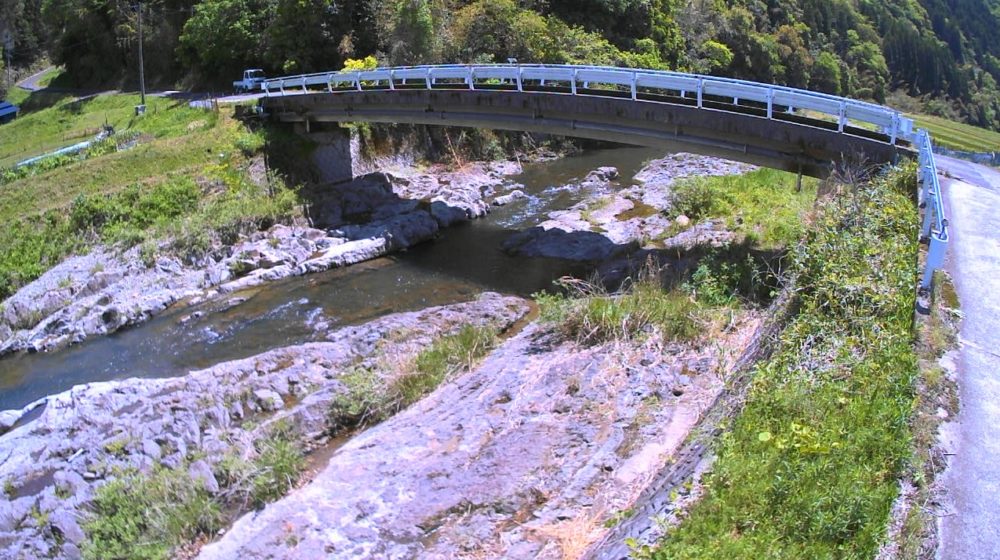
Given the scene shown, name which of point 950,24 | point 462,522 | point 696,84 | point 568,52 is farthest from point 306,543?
point 950,24

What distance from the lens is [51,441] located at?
14609 mm

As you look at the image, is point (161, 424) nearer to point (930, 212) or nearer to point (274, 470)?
point (274, 470)

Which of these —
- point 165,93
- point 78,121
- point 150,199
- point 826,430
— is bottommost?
point 150,199

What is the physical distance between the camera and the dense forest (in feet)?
144

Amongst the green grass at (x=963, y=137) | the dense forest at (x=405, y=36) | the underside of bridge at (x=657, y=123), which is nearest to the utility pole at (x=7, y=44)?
the dense forest at (x=405, y=36)

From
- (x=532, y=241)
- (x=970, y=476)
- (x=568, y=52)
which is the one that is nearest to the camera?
(x=970, y=476)

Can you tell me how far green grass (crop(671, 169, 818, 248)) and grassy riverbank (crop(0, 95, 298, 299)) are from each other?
16.4 m

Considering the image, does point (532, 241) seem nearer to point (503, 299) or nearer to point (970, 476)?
point (503, 299)

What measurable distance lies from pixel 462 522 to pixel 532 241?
16.7 metres

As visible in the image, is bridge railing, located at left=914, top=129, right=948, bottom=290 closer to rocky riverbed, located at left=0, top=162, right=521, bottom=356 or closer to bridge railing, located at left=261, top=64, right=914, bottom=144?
bridge railing, located at left=261, top=64, right=914, bottom=144

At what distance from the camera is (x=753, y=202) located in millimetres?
26703

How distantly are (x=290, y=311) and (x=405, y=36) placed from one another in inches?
1018

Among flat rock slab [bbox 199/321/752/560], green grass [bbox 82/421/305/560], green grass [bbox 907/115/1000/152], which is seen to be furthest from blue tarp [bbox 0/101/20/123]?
green grass [bbox 907/115/1000/152]

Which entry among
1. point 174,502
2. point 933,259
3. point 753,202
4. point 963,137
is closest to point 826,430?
point 933,259
